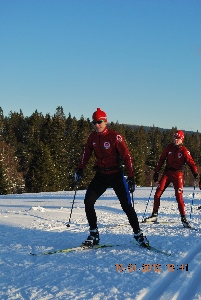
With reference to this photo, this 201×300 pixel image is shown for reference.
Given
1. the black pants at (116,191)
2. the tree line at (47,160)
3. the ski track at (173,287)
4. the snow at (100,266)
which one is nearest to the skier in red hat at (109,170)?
the black pants at (116,191)

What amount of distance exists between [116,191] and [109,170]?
1.19 ft

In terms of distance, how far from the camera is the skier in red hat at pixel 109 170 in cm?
577

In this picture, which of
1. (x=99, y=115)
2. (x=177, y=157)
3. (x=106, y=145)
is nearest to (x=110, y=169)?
(x=106, y=145)

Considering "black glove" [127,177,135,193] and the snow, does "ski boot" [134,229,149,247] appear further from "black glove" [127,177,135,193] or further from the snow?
"black glove" [127,177,135,193]

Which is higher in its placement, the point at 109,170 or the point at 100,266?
the point at 109,170

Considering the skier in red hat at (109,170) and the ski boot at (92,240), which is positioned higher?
the skier in red hat at (109,170)

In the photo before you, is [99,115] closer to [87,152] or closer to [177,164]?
[87,152]

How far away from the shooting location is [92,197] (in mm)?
5859

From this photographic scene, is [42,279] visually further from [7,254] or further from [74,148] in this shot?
[74,148]

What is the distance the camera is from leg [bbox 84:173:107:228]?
5.84 meters

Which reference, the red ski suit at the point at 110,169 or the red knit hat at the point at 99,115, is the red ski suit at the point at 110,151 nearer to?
the red ski suit at the point at 110,169

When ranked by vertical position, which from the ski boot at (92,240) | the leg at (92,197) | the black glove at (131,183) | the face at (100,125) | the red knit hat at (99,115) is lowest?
the ski boot at (92,240)
